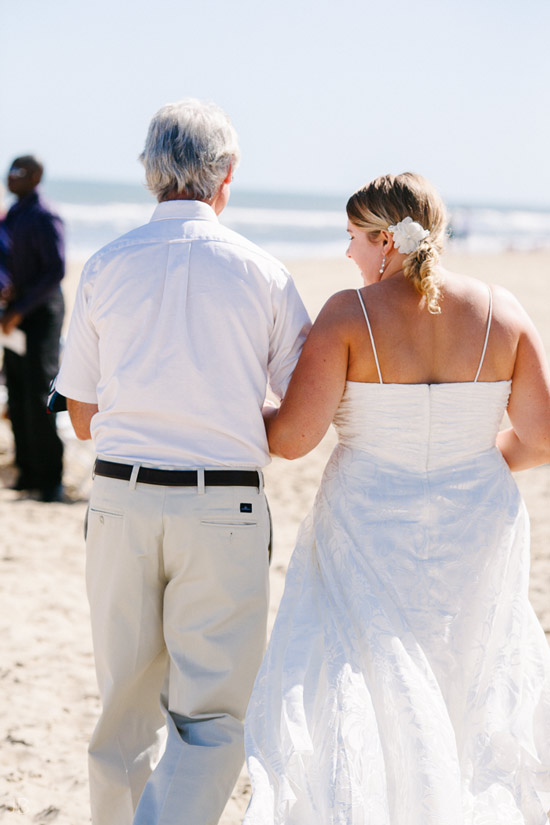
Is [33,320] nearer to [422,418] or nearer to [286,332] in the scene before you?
[286,332]

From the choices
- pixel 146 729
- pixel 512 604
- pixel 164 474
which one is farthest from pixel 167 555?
pixel 512 604

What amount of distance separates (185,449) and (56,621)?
7.62 feet

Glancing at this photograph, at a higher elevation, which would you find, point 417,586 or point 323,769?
point 417,586

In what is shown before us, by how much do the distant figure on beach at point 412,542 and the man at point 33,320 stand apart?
3.78 meters

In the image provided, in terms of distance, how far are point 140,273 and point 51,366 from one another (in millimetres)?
4038

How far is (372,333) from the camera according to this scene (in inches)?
89.7

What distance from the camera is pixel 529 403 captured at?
2.46m

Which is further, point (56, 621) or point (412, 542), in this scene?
point (56, 621)

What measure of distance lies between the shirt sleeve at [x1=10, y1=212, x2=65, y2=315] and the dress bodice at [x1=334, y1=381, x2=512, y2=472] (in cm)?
386

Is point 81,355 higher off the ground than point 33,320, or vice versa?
point 81,355

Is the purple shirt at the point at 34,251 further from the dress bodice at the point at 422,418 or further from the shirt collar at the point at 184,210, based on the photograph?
the dress bodice at the point at 422,418

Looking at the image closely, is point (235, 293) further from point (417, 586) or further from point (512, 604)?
point (512, 604)

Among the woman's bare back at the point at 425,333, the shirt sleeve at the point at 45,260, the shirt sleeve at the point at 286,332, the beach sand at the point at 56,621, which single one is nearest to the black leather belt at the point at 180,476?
the shirt sleeve at the point at 286,332

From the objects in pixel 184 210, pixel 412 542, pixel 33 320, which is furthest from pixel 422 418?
pixel 33 320
